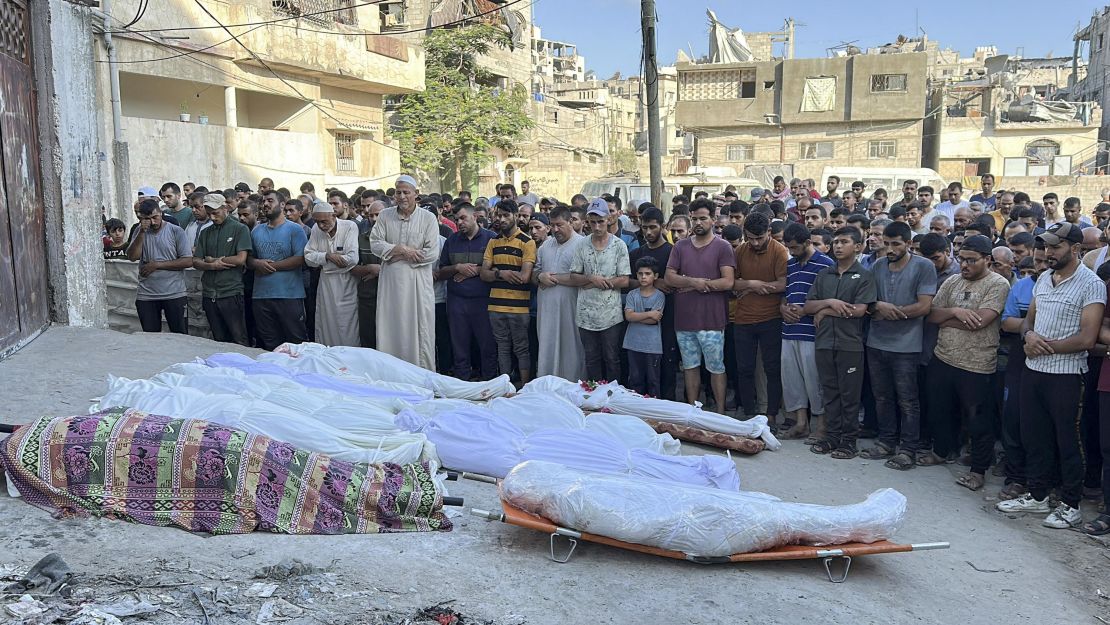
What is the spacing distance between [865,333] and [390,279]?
450cm

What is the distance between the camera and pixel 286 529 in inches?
173

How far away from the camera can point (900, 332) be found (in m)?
7.07

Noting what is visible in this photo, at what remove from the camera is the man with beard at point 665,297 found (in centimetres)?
848

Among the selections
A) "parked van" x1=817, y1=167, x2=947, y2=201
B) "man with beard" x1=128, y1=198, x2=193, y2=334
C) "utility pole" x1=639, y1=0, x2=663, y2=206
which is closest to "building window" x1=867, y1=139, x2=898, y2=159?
"parked van" x1=817, y1=167, x2=947, y2=201

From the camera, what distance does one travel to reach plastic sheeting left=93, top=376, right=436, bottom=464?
517 cm

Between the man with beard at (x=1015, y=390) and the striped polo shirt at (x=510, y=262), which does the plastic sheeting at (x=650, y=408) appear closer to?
the striped polo shirt at (x=510, y=262)

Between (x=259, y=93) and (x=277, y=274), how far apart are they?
Result: 1441cm

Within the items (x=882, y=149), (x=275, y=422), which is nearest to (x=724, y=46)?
(x=882, y=149)

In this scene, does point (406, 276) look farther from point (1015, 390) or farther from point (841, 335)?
point (1015, 390)

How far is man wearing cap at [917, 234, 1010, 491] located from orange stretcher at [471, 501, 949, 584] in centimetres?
254

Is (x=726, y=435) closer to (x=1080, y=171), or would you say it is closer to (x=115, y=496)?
(x=115, y=496)

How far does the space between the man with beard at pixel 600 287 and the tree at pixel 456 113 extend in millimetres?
19428

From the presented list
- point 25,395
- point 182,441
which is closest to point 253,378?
point 25,395

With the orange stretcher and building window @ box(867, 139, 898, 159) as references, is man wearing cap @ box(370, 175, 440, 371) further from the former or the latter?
building window @ box(867, 139, 898, 159)
